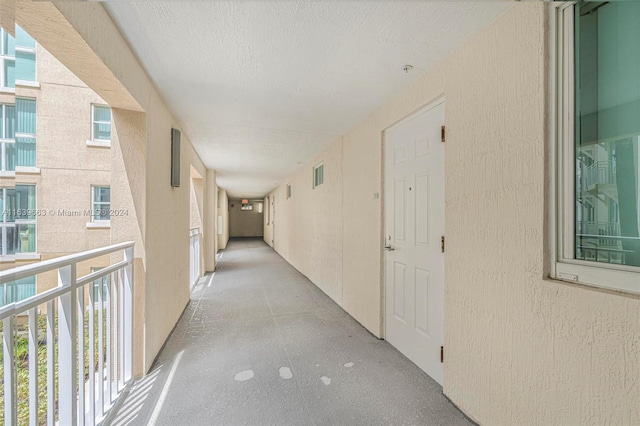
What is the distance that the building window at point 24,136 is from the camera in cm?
101

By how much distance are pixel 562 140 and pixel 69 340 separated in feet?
8.55

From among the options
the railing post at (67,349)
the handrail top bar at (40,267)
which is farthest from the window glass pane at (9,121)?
the railing post at (67,349)

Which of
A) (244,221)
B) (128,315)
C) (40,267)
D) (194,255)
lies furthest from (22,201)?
(244,221)

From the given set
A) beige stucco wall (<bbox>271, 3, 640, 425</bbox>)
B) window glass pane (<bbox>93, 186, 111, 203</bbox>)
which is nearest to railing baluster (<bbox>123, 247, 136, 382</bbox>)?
beige stucco wall (<bbox>271, 3, 640, 425</bbox>)

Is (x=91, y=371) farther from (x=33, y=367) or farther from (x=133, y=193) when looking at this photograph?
(x=133, y=193)

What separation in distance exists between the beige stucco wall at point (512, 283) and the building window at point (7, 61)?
6.86 feet

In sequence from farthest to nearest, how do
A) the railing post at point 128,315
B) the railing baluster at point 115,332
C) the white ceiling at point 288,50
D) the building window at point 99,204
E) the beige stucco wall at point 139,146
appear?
the building window at point 99,204, the railing post at point 128,315, the railing baluster at point 115,332, the white ceiling at point 288,50, the beige stucco wall at point 139,146

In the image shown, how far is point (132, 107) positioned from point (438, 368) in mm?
3031

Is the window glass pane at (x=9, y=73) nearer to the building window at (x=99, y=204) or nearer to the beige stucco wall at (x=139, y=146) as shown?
the beige stucco wall at (x=139, y=146)

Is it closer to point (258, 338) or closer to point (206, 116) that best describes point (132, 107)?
point (206, 116)

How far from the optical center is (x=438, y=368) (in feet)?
6.12

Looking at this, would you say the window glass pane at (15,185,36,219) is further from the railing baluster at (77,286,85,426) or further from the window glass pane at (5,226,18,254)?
the railing baluster at (77,286,85,426)

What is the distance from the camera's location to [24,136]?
3.83ft

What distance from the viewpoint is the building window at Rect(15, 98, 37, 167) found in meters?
1.01
